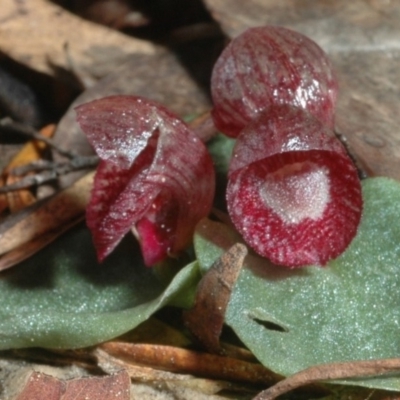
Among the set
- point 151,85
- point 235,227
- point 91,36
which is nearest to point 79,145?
point 151,85

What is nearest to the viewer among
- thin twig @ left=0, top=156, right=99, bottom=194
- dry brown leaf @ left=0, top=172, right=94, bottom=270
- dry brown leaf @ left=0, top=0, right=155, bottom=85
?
dry brown leaf @ left=0, top=172, right=94, bottom=270

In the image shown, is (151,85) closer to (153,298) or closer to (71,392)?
(153,298)

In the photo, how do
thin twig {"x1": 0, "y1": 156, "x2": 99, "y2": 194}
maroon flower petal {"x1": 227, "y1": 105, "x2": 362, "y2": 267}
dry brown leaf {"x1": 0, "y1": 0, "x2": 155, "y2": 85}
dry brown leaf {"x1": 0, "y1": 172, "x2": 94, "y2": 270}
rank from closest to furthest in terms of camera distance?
maroon flower petal {"x1": 227, "y1": 105, "x2": 362, "y2": 267} → dry brown leaf {"x1": 0, "y1": 172, "x2": 94, "y2": 270} → thin twig {"x1": 0, "y1": 156, "x2": 99, "y2": 194} → dry brown leaf {"x1": 0, "y1": 0, "x2": 155, "y2": 85}

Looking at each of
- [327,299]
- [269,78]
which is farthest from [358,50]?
[327,299]

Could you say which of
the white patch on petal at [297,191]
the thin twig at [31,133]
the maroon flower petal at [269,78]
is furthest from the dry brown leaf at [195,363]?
the thin twig at [31,133]

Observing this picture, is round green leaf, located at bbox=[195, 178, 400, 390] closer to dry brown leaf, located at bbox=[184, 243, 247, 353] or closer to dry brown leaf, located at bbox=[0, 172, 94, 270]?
dry brown leaf, located at bbox=[184, 243, 247, 353]

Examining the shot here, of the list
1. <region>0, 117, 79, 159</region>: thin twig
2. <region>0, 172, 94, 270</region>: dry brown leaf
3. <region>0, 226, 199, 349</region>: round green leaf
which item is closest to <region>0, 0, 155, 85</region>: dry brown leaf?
<region>0, 117, 79, 159</region>: thin twig

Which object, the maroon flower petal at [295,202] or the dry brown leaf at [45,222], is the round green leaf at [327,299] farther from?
the dry brown leaf at [45,222]
